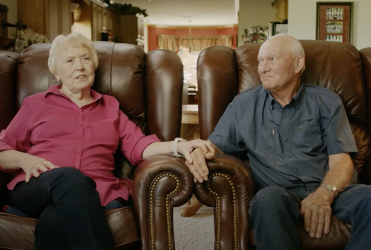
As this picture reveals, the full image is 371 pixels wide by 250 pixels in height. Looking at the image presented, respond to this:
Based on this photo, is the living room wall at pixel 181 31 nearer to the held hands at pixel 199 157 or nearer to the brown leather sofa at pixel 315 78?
the brown leather sofa at pixel 315 78

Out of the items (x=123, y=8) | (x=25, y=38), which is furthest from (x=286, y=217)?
(x=123, y=8)

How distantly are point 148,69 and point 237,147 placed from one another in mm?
630

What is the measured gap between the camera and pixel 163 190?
5.04 feet

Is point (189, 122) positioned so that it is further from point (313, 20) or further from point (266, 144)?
point (313, 20)

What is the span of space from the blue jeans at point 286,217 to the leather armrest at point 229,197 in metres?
0.05

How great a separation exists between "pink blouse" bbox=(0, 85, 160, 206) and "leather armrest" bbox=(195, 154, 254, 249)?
397 millimetres

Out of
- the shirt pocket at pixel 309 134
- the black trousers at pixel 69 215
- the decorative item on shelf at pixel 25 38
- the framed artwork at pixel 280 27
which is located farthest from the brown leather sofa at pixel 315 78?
the framed artwork at pixel 280 27

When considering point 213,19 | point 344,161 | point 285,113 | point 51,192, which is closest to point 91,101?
point 51,192

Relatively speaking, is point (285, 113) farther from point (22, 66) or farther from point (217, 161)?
point (22, 66)

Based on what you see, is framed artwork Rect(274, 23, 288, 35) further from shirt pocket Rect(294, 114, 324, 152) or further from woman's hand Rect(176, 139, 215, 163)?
woman's hand Rect(176, 139, 215, 163)

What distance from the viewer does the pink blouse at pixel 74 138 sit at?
174cm

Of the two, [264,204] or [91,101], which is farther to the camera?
[91,101]

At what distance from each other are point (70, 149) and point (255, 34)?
605 centimetres

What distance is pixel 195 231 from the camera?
2.71m
